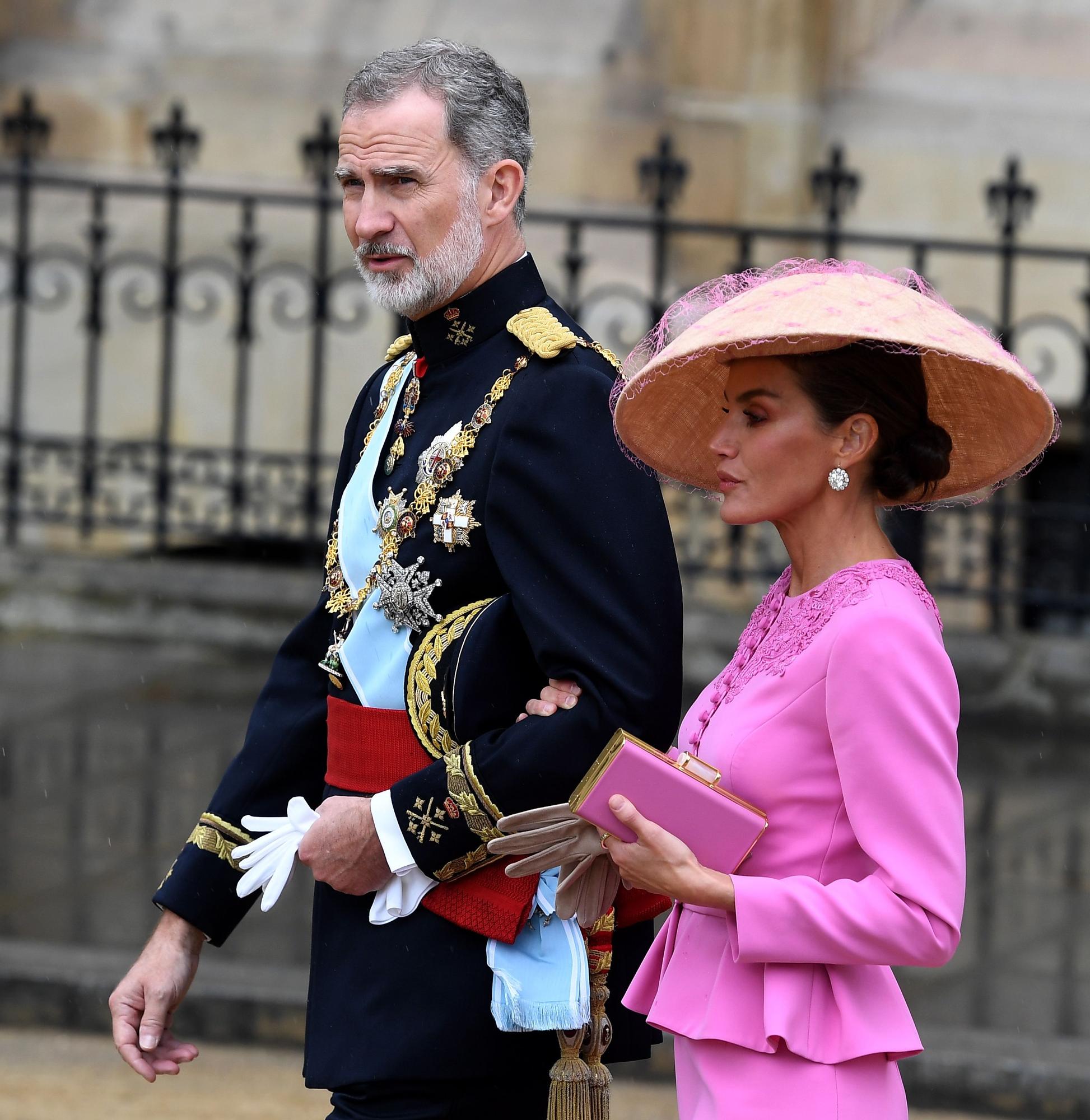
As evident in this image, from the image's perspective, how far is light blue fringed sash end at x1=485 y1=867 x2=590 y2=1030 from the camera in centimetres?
245

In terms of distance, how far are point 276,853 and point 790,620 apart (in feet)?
2.71

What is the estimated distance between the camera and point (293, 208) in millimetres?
10305

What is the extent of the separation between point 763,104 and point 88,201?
12.3 ft

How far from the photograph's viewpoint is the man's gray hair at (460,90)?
2615mm

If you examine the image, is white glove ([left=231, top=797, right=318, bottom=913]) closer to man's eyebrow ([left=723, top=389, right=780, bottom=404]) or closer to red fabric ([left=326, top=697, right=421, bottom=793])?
red fabric ([left=326, top=697, right=421, bottom=793])

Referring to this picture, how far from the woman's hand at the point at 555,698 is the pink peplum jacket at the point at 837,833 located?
175mm

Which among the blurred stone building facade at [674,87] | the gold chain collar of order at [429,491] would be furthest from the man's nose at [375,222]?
the blurred stone building facade at [674,87]

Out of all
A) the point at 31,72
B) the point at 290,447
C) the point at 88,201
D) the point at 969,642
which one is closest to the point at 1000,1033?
the point at 969,642

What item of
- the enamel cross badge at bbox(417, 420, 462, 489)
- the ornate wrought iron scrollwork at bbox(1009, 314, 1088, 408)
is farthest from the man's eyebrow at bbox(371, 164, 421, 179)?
the ornate wrought iron scrollwork at bbox(1009, 314, 1088, 408)

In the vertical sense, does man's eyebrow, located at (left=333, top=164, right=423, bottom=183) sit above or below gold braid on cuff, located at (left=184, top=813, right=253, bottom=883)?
above

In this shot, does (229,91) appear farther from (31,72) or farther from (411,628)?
(411,628)

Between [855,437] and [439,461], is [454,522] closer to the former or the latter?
[439,461]

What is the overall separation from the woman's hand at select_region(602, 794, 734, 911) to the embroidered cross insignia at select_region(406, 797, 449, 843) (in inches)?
12.8

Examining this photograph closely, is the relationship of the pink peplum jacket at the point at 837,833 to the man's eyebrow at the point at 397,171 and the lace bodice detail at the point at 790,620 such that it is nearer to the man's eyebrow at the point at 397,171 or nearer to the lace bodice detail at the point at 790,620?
the lace bodice detail at the point at 790,620
